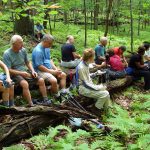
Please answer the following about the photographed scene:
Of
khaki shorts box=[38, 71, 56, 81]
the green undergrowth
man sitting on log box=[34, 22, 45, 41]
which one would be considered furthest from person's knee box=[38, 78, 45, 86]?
man sitting on log box=[34, 22, 45, 41]

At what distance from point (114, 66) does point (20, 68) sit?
14.0 ft


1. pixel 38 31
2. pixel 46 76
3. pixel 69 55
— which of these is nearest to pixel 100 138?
pixel 46 76

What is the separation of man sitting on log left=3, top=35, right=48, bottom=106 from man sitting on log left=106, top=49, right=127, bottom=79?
12.1ft

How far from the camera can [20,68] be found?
27.7 feet

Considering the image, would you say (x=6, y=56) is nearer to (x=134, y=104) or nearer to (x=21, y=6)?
(x=21, y=6)

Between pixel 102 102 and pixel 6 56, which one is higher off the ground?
pixel 6 56

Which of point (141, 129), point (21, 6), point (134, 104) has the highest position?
point (21, 6)

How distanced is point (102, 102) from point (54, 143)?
2813mm

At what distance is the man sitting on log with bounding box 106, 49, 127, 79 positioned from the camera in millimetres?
11633

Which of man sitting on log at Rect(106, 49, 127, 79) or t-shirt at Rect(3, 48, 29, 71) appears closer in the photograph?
t-shirt at Rect(3, 48, 29, 71)

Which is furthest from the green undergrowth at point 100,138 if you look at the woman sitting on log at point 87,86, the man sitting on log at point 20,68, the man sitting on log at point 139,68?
the man sitting on log at point 139,68

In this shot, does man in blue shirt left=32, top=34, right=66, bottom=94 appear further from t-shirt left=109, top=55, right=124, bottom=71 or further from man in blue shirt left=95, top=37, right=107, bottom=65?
man in blue shirt left=95, top=37, right=107, bottom=65

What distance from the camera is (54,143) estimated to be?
20.5 ft

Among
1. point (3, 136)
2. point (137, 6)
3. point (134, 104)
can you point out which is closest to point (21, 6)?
point (3, 136)
